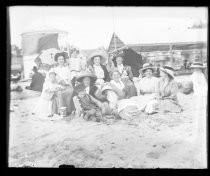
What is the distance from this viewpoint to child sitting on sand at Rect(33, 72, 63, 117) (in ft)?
10.9

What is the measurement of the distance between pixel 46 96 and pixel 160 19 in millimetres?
1411

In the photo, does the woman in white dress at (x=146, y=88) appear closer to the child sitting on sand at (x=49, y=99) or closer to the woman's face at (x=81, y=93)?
the woman's face at (x=81, y=93)

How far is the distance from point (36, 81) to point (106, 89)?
2.38ft

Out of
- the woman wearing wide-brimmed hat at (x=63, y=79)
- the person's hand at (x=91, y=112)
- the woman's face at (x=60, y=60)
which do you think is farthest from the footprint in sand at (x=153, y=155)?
the woman's face at (x=60, y=60)

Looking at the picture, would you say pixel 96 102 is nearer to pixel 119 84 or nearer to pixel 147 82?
pixel 119 84

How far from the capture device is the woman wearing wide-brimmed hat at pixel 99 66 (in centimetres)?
331

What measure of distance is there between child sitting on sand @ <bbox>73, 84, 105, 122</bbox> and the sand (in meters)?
0.07

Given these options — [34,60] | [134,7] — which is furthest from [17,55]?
[134,7]

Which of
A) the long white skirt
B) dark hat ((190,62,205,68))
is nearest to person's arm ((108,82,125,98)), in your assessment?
the long white skirt

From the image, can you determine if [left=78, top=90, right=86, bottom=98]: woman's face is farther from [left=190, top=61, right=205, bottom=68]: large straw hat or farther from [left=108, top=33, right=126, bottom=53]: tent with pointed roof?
[left=190, top=61, right=205, bottom=68]: large straw hat

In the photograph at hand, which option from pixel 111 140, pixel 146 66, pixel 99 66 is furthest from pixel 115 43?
pixel 111 140
